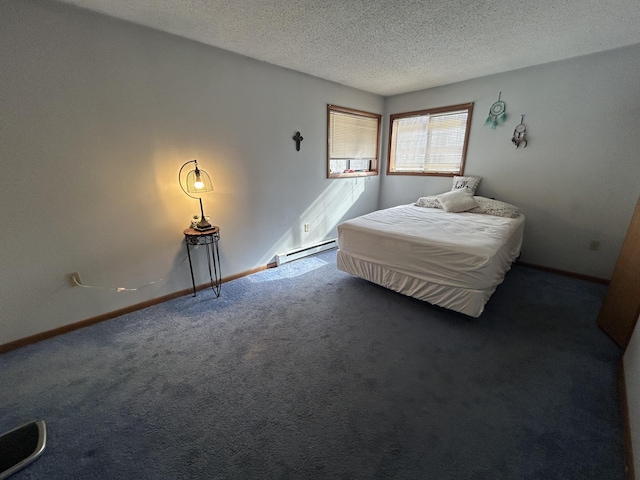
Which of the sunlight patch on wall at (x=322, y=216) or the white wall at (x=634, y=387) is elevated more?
the sunlight patch on wall at (x=322, y=216)

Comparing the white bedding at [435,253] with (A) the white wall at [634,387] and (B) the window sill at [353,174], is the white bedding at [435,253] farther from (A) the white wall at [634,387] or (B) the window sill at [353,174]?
(B) the window sill at [353,174]

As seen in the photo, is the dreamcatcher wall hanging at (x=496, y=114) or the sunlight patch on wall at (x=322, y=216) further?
the sunlight patch on wall at (x=322, y=216)

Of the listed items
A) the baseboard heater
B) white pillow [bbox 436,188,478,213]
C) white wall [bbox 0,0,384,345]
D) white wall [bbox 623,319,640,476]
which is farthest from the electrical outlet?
white pillow [bbox 436,188,478,213]

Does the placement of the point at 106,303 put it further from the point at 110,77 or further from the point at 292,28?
the point at 292,28

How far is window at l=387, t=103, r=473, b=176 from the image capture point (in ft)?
12.1

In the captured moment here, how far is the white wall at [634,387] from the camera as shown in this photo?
1.13 metres

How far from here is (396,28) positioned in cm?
212

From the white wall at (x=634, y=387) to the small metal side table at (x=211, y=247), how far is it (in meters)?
2.92

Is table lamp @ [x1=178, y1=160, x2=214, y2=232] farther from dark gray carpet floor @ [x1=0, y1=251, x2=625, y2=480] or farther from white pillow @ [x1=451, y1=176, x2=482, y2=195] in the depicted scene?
white pillow @ [x1=451, y1=176, x2=482, y2=195]

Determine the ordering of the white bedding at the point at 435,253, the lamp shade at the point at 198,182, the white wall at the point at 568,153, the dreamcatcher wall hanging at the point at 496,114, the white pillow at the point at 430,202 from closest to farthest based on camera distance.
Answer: the white bedding at the point at 435,253
the lamp shade at the point at 198,182
the white wall at the point at 568,153
the dreamcatcher wall hanging at the point at 496,114
the white pillow at the point at 430,202

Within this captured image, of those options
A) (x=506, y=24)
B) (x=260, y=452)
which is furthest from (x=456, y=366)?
(x=506, y=24)

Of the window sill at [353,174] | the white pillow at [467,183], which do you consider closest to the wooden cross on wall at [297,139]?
the window sill at [353,174]

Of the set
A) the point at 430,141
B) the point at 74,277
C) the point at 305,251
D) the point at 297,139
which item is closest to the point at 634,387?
the point at 305,251

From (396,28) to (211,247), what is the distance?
8.71 feet
